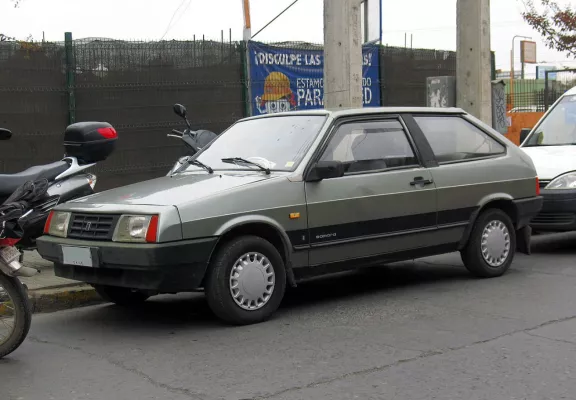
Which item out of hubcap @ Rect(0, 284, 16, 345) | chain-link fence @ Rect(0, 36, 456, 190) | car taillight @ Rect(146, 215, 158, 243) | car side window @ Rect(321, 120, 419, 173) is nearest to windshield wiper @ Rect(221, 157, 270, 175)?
car side window @ Rect(321, 120, 419, 173)

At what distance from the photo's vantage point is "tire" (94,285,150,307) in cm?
665

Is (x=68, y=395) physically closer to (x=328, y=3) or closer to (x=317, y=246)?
(x=317, y=246)

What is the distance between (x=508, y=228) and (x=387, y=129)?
166 cm

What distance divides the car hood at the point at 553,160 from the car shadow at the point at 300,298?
173 centimetres

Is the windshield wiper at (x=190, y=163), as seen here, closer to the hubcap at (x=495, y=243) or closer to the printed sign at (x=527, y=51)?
the hubcap at (x=495, y=243)

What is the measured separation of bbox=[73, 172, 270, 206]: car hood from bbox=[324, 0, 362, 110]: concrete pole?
10.9 feet

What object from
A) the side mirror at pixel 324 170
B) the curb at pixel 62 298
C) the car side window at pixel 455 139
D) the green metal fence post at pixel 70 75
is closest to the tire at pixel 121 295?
the curb at pixel 62 298

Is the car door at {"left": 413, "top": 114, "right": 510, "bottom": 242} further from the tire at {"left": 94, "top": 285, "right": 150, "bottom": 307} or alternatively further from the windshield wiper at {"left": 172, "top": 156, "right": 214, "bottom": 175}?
the tire at {"left": 94, "top": 285, "right": 150, "bottom": 307}

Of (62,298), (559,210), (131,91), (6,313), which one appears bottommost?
(62,298)

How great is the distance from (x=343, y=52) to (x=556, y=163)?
108 inches

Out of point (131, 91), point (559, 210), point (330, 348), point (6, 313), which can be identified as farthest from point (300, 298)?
point (131, 91)

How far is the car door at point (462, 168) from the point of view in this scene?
286 inches

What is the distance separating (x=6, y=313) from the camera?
523 centimetres

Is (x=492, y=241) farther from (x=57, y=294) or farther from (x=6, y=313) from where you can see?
(x=6, y=313)
